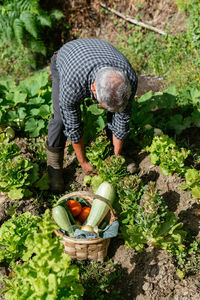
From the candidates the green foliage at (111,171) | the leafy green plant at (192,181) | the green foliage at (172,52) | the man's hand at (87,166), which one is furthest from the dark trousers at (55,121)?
the green foliage at (172,52)

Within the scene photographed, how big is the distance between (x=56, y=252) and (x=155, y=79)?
4342 millimetres

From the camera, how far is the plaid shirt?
9.00 ft

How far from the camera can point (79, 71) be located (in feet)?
8.98

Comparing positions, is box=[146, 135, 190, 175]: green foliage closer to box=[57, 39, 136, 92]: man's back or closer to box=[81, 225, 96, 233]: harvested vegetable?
box=[57, 39, 136, 92]: man's back

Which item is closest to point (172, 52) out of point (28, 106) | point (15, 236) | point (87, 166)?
point (28, 106)

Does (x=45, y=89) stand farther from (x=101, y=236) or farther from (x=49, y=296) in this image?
(x=49, y=296)

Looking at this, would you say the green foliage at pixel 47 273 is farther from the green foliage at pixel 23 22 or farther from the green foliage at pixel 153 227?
the green foliage at pixel 23 22

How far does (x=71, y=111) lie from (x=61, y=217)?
1032mm

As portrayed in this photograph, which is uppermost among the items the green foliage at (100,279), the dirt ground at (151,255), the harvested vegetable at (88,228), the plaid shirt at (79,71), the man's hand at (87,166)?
the plaid shirt at (79,71)

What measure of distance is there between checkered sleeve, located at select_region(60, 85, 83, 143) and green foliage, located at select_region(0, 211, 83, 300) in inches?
48.3

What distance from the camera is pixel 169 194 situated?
344 centimetres

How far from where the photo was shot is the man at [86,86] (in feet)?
8.00

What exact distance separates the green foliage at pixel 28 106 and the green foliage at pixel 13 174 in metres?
0.76

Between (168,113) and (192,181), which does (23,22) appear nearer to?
(168,113)
